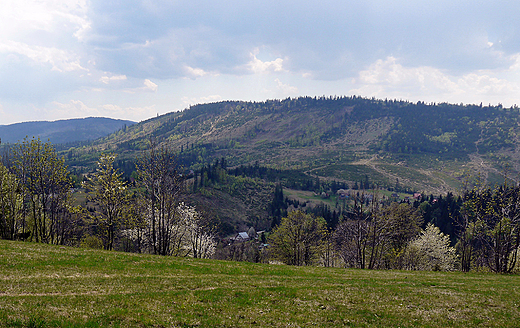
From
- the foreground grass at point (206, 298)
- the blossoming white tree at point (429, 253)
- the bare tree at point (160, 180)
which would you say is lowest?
the blossoming white tree at point (429, 253)

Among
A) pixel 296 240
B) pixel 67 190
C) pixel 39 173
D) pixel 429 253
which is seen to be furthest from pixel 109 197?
pixel 429 253

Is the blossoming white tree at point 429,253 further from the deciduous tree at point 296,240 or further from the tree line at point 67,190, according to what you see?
the tree line at point 67,190

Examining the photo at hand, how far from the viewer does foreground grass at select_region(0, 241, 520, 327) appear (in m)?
13.4

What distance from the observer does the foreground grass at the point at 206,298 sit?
1337 centimetres

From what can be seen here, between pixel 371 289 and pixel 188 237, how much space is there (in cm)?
5235

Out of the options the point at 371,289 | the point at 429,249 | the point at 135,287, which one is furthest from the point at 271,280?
the point at 429,249

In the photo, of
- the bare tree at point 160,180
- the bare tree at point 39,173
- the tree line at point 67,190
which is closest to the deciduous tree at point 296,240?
the tree line at point 67,190

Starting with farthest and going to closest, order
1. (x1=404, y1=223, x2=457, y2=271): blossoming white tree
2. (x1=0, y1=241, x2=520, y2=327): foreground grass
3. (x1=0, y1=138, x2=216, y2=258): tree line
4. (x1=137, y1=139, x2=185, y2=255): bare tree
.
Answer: (x1=404, y1=223, x2=457, y2=271): blossoming white tree
(x1=137, y1=139, x2=185, y2=255): bare tree
(x1=0, y1=138, x2=216, y2=258): tree line
(x1=0, y1=241, x2=520, y2=327): foreground grass

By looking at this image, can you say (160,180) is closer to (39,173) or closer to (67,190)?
(67,190)

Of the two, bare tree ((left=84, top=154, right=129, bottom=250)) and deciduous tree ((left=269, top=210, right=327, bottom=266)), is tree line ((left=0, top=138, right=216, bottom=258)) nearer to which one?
bare tree ((left=84, top=154, right=129, bottom=250))

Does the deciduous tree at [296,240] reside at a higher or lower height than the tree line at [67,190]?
lower

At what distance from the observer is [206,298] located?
56.9 ft

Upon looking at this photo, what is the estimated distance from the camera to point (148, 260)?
27484mm

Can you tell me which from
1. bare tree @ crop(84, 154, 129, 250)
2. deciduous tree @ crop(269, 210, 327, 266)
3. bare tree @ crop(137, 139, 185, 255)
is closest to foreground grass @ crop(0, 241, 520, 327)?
bare tree @ crop(137, 139, 185, 255)
